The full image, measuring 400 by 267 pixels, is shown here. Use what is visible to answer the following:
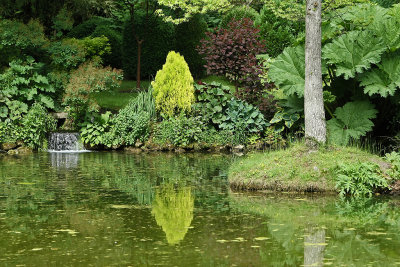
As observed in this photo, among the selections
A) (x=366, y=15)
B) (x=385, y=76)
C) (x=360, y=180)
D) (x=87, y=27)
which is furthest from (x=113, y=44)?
(x=360, y=180)

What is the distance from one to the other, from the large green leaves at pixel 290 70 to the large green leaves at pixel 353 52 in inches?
28.4

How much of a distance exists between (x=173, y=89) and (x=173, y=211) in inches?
360

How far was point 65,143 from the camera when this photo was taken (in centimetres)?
1791

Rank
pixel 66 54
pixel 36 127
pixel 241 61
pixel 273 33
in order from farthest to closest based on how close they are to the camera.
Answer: pixel 273 33 → pixel 66 54 → pixel 241 61 → pixel 36 127

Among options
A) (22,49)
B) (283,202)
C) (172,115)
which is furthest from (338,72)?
(22,49)

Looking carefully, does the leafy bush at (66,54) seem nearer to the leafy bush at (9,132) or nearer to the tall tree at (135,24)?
the tall tree at (135,24)

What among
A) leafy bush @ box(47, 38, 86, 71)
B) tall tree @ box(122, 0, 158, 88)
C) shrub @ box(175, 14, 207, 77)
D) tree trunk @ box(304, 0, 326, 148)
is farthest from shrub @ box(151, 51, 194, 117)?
tree trunk @ box(304, 0, 326, 148)

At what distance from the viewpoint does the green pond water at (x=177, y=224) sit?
6.62 meters

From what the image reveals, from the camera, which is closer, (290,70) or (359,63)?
(359,63)

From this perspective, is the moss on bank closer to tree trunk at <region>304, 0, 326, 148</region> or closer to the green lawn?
tree trunk at <region>304, 0, 326, 148</region>

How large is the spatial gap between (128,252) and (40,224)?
1930 mm

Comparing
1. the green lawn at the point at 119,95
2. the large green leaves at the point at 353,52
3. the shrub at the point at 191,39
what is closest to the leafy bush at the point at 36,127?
the green lawn at the point at 119,95

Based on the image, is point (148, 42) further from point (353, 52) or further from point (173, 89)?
point (353, 52)

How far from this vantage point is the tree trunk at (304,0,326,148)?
36.6 ft
